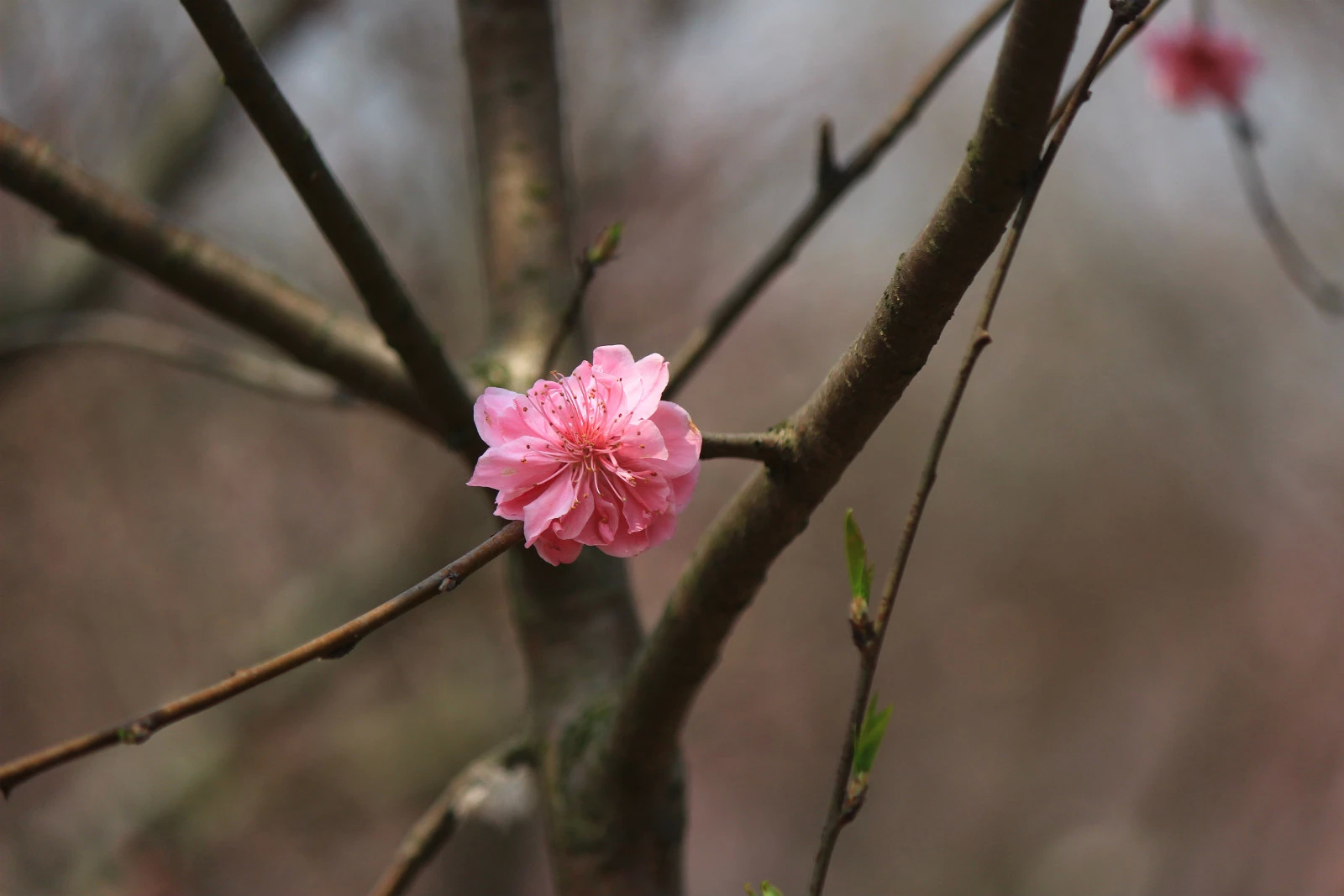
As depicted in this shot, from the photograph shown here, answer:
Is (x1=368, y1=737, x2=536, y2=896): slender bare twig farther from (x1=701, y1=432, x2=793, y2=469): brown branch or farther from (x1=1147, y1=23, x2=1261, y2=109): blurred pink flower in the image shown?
(x1=1147, y1=23, x2=1261, y2=109): blurred pink flower

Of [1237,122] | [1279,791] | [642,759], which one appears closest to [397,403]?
[642,759]

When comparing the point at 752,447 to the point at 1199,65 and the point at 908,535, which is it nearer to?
the point at 908,535

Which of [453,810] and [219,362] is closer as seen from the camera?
[453,810]

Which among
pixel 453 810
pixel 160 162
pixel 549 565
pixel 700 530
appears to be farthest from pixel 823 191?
pixel 700 530

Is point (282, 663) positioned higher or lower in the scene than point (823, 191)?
lower

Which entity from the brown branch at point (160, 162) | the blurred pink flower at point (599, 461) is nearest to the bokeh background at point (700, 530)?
the brown branch at point (160, 162)

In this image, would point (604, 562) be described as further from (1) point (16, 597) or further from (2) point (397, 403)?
(1) point (16, 597)

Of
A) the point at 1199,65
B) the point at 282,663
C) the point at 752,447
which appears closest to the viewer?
the point at 282,663

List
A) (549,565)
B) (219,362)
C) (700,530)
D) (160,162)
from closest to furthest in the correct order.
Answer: (549,565) < (219,362) < (160,162) < (700,530)
